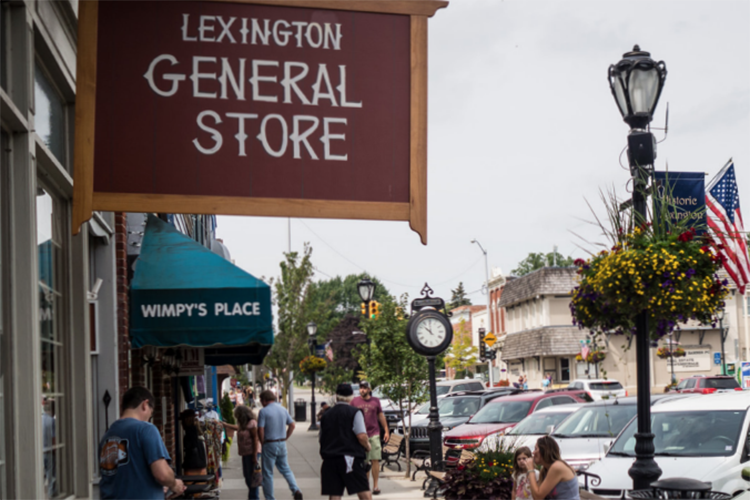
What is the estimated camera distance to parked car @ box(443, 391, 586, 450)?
58.4ft

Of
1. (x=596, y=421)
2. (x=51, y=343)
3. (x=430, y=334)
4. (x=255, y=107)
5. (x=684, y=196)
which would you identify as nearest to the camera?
(x=255, y=107)

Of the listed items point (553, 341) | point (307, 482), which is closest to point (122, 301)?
point (307, 482)

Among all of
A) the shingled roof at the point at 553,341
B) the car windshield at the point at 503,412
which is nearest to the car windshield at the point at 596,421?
the car windshield at the point at 503,412

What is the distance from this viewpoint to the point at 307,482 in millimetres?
17547

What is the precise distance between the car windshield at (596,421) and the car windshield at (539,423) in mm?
1394

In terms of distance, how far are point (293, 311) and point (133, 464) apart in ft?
120

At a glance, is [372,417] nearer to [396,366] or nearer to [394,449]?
[396,366]

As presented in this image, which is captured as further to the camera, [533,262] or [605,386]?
[533,262]

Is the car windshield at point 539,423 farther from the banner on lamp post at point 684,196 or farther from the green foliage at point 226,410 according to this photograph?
the green foliage at point 226,410

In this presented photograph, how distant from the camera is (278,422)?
44.7 feet

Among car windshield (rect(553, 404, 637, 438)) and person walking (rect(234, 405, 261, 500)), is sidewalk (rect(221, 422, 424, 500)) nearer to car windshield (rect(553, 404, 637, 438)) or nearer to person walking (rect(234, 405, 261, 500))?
person walking (rect(234, 405, 261, 500))

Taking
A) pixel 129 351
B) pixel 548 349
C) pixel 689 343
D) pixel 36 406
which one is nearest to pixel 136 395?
pixel 36 406

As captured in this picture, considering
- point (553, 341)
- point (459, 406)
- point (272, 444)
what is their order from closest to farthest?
1. point (272, 444)
2. point (459, 406)
3. point (553, 341)

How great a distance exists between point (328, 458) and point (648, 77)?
5940mm
